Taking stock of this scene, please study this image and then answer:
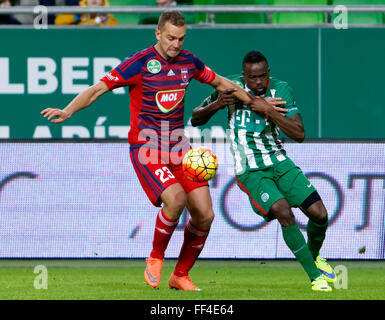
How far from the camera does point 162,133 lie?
7.95 m

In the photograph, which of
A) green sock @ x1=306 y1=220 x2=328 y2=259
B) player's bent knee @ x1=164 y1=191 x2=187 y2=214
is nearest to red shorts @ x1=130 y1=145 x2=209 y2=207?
player's bent knee @ x1=164 y1=191 x2=187 y2=214

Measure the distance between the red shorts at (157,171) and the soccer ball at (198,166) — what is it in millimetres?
75

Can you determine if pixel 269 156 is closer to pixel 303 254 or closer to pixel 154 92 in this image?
pixel 303 254

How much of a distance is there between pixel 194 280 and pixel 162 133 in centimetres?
172

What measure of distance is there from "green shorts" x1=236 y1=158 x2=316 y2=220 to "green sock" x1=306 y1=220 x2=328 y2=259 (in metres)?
0.37

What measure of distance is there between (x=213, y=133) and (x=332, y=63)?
1.91 meters

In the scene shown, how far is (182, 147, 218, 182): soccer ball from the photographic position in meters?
7.91

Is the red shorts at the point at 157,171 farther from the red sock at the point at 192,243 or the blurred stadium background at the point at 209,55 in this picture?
the blurred stadium background at the point at 209,55

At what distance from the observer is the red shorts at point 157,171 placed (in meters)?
7.80

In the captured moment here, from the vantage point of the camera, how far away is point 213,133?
1241 centimetres

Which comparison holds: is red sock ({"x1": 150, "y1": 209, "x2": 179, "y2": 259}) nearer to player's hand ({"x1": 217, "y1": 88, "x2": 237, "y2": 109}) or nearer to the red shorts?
the red shorts

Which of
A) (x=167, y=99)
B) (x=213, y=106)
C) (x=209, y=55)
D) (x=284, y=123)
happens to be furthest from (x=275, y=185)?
(x=209, y=55)

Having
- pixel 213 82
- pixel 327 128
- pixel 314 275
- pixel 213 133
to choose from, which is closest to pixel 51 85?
pixel 213 133
